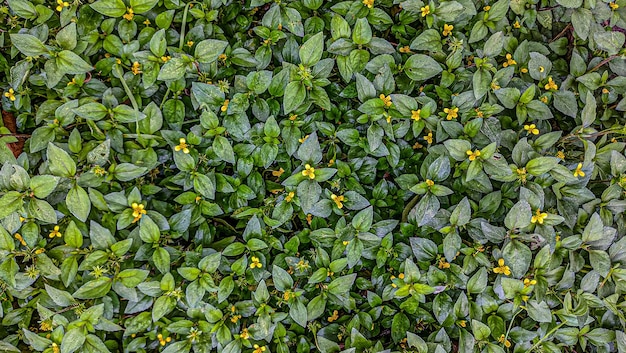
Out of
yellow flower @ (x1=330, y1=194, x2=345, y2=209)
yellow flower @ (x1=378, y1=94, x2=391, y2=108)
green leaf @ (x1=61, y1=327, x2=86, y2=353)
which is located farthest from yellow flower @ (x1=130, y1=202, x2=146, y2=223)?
yellow flower @ (x1=378, y1=94, x2=391, y2=108)

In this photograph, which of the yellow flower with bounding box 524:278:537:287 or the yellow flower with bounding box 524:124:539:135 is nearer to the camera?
the yellow flower with bounding box 524:278:537:287

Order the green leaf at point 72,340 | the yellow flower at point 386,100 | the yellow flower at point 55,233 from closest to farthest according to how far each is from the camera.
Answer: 1. the green leaf at point 72,340
2. the yellow flower at point 55,233
3. the yellow flower at point 386,100

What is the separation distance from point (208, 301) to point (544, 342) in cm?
141

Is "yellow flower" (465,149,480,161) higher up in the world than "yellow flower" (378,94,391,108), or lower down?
lower down

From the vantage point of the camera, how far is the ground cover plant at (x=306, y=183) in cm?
183

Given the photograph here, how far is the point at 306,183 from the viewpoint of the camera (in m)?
1.89

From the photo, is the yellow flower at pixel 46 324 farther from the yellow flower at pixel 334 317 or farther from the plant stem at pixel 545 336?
the plant stem at pixel 545 336

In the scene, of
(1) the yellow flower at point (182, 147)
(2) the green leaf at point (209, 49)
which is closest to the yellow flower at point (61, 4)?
(2) the green leaf at point (209, 49)

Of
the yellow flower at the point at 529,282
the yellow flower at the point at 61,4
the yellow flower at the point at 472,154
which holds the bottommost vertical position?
the yellow flower at the point at 529,282

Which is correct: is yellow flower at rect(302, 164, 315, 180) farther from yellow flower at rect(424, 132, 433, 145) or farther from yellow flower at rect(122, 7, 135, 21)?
yellow flower at rect(122, 7, 135, 21)

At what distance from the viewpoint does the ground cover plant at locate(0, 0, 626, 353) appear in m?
1.83

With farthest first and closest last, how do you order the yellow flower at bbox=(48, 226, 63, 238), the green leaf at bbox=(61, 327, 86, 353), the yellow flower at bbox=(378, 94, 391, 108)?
the yellow flower at bbox=(378, 94, 391, 108) < the yellow flower at bbox=(48, 226, 63, 238) < the green leaf at bbox=(61, 327, 86, 353)

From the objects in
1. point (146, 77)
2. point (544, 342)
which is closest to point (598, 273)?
point (544, 342)

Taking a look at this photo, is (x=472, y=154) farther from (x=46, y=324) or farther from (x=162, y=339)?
(x=46, y=324)
